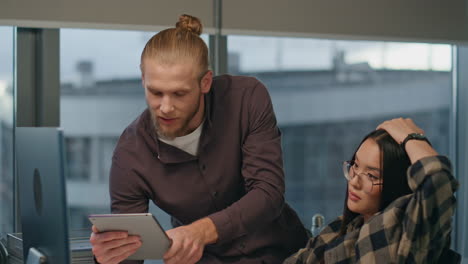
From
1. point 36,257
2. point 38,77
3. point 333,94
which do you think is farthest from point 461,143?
point 36,257

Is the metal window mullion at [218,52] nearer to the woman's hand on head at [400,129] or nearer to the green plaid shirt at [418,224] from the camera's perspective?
the woman's hand on head at [400,129]

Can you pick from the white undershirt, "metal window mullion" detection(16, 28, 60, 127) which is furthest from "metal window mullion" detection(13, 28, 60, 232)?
the white undershirt

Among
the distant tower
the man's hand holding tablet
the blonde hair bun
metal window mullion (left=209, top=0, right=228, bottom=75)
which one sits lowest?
the man's hand holding tablet

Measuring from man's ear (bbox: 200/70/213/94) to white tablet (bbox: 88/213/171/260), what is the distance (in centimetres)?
45

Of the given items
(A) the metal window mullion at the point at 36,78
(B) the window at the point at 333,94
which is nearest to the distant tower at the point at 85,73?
(A) the metal window mullion at the point at 36,78

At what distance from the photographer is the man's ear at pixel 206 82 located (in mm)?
1772

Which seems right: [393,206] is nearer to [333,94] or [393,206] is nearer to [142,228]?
[142,228]

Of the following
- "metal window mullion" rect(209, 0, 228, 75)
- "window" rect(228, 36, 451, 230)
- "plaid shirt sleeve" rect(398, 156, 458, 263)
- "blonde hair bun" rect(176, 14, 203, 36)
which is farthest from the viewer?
"window" rect(228, 36, 451, 230)

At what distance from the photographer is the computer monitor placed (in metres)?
1.19

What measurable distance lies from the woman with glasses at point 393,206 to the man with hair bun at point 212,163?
19 cm

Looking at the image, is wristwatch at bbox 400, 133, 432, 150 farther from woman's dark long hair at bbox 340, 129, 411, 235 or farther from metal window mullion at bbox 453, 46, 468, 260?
metal window mullion at bbox 453, 46, 468, 260

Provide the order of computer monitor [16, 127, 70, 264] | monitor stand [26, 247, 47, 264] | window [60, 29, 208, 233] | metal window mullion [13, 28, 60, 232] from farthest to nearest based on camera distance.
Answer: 1. window [60, 29, 208, 233]
2. metal window mullion [13, 28, 60, 232]
3. monitor stand [26, 247, 47, 264]
4. computer monitor [16, 127, 70, 264]

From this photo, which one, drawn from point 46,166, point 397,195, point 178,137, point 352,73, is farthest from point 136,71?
point 46,166

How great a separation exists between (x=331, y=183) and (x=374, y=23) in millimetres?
1005
